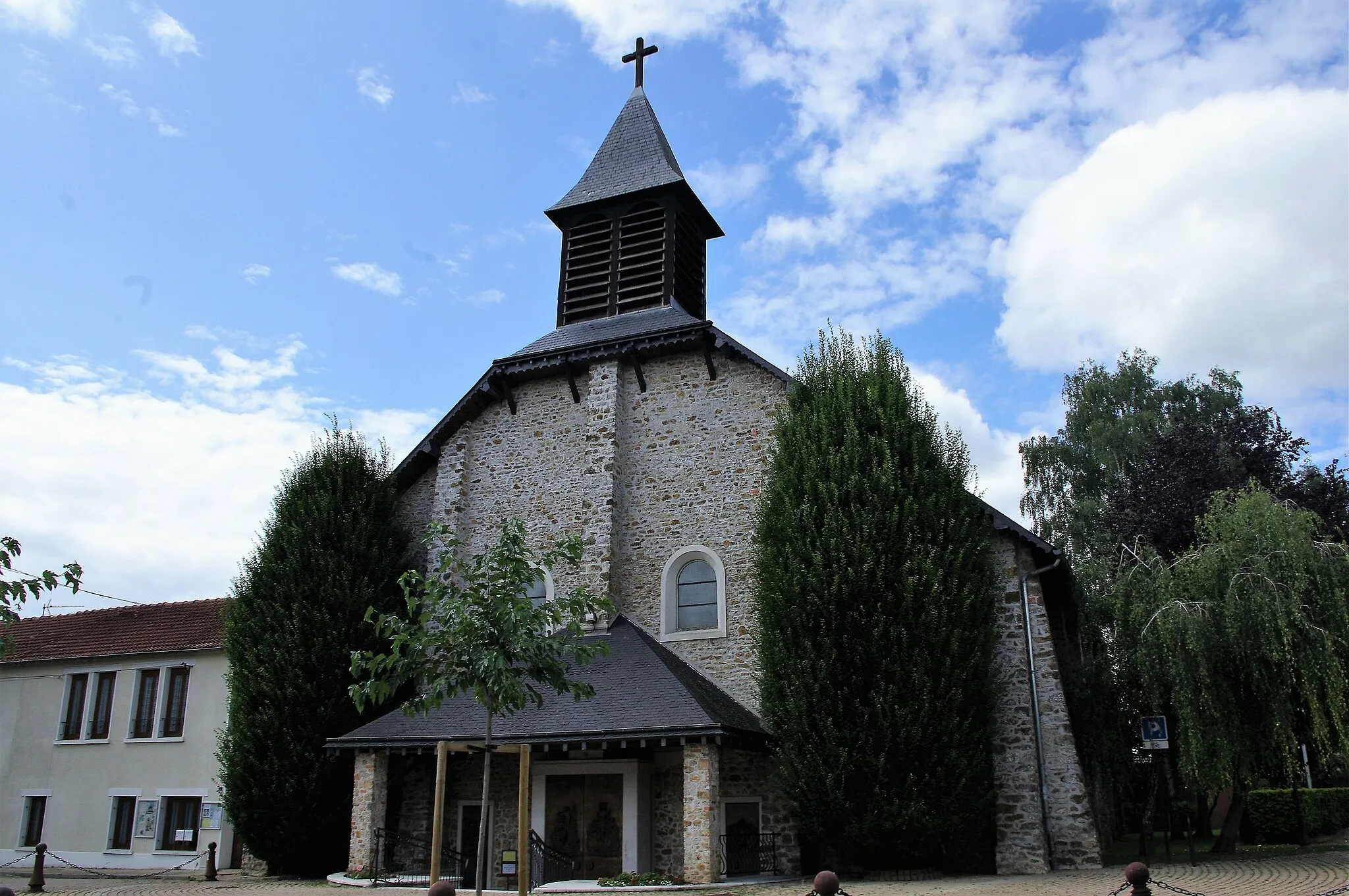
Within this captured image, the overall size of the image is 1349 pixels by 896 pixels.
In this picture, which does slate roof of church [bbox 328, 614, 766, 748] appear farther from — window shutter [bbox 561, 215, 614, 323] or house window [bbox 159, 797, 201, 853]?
window shutter [bbox 561, 215, 614, 323]

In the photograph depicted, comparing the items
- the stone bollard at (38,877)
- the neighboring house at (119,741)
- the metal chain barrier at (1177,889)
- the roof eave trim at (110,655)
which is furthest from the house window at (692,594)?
the stone bollard at (38,877)

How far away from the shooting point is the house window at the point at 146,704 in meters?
19.2

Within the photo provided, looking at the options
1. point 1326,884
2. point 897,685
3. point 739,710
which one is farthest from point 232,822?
point 1326,884

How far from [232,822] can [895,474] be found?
11.1 meters

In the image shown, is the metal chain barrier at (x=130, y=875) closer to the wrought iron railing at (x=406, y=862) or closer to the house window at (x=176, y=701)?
the house window at (x=176, y=701)

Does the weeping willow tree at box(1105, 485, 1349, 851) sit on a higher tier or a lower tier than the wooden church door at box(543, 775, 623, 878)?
higher

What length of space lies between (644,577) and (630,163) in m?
8.98

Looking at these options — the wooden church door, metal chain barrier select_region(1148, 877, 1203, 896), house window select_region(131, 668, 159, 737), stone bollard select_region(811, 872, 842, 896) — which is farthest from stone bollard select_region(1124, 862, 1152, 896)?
house window select_region(131, 668, 159, 737)

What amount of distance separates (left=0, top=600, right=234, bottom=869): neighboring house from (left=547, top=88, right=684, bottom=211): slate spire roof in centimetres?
1040

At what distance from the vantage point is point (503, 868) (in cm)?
1342

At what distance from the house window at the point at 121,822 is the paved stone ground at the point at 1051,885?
133 inches

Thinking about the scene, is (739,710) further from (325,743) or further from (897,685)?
(325,743)

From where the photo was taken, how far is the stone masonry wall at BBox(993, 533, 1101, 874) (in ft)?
43.2

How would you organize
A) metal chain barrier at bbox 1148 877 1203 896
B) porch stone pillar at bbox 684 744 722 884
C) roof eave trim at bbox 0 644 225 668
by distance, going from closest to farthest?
metal chain barrier at bbox 1148 877 1203 896, porch stone pillar at bbox 684 744 722 884, roof eave trim at bbox 0 644 225 668
